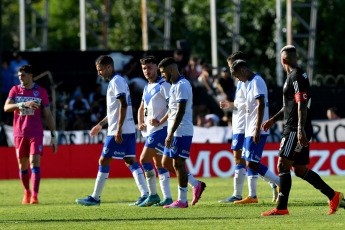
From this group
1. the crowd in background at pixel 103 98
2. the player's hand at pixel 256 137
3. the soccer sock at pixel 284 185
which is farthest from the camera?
the crowd in background at pixel 103 98

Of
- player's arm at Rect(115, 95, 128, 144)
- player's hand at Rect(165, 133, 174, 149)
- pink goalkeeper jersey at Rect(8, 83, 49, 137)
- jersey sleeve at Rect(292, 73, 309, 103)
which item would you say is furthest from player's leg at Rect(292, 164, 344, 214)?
pink goalkeeper jersey at Rect(8, 83, 49, 137)

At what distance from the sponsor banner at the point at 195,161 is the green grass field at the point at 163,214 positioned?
15.0 ft

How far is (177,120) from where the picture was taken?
468 inches

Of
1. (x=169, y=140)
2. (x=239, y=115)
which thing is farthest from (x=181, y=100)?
(x=239, y=115)

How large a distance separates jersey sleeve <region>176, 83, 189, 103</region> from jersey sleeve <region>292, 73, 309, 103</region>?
6.20 feet

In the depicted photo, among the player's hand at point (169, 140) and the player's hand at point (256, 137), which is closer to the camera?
the player's hand at point (169, 140)

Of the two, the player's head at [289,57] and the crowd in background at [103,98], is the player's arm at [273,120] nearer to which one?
the player's head at [289,57]

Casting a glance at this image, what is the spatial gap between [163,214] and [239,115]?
2480mm

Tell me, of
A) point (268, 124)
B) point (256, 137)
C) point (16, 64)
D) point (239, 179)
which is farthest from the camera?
point (16, 64)

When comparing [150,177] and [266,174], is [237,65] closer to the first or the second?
[266,174]

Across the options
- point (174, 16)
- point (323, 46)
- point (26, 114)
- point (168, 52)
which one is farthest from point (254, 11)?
point (26, 114)

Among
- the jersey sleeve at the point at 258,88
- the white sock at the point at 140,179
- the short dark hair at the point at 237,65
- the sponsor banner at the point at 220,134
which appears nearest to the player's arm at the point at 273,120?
the jersey sleeve at the point at 258,88

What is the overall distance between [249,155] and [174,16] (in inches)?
1548

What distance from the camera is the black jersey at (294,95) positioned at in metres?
10.5
